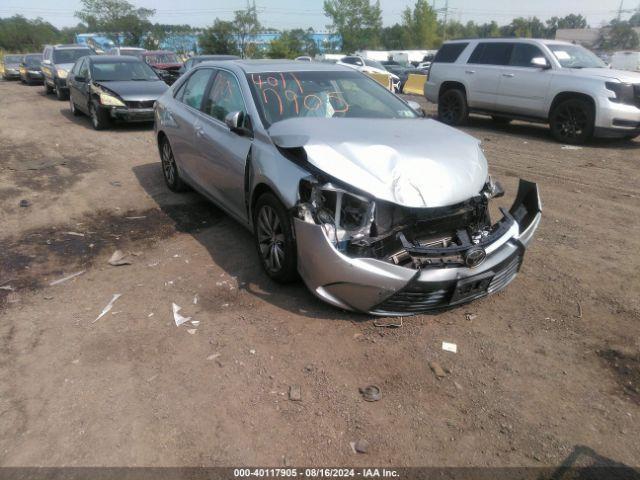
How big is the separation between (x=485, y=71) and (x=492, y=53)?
441 mm

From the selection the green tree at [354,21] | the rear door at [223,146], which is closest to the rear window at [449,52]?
the rear door at [223,146]

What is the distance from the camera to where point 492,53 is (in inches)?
428

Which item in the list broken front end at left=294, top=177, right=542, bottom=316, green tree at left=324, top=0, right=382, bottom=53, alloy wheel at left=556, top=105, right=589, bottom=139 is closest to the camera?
broken front end at left=294, top=177, right=542, bottom=316

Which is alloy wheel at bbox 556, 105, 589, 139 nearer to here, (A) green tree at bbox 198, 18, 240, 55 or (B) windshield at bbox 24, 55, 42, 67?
(B) windshield at bbox 24, 55, 42, 67

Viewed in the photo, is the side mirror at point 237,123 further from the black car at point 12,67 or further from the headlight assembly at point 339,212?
the black car at point 12,67

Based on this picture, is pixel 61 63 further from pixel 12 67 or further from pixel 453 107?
pixel 12 67

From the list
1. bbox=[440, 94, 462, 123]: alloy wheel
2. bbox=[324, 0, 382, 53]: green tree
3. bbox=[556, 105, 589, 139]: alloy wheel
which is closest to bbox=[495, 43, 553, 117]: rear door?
bbox=[556, 105, 589, 139]: alloy wheel

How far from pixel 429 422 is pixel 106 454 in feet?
5.59

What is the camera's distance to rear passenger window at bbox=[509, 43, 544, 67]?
1003cm

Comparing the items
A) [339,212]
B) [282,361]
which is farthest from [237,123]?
[282,361]

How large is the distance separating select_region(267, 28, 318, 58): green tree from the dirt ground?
137 feet

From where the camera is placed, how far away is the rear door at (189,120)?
5301mm

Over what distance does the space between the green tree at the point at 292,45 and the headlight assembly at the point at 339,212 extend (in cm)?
4259

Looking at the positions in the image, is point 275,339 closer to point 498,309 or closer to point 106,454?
point 106,454
